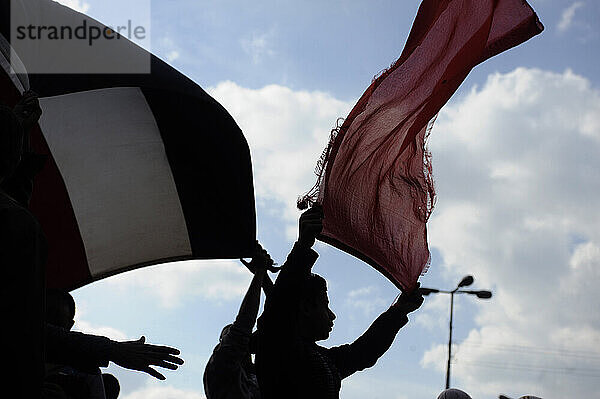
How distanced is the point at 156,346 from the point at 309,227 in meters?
1.13

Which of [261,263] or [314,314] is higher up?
[261,263]

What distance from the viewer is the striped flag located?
14.9 ft

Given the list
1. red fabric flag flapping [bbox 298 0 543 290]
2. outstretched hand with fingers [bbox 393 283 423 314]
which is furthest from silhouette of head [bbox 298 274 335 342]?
outstretched hand with fingers [bbox 393 283 423 314]

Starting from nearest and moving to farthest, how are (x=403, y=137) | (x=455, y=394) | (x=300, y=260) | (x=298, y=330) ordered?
(x=300, y=260) → (x=298, y=330) → (x=403, y=137) → (x=455, y=394)

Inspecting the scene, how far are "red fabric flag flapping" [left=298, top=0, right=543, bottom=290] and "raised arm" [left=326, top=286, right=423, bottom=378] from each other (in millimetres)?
161

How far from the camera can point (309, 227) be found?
320 centimetres

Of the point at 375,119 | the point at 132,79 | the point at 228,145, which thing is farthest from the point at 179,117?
the point at 375,119

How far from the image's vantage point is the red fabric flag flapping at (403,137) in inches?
164

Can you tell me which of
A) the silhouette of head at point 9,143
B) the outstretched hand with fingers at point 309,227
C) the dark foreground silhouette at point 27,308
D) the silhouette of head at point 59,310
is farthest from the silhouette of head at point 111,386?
the silhouette of head at point 9,143

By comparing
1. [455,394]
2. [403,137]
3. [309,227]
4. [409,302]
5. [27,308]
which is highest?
[403,137]

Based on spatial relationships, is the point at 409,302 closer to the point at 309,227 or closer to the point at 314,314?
the point at 314,314

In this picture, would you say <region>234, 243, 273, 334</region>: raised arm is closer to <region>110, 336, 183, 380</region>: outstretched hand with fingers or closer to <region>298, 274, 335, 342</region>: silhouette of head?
<region>298, 274, 335, 342</region>: silhouette of head

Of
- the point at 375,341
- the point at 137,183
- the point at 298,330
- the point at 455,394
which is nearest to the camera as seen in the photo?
the point at 298,330

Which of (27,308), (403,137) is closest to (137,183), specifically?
(403,137)
